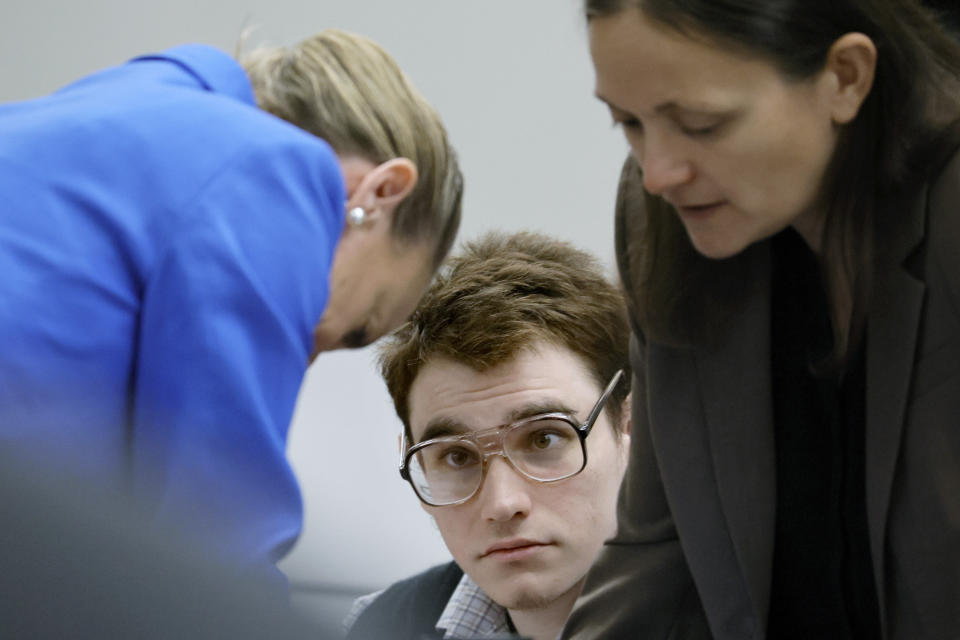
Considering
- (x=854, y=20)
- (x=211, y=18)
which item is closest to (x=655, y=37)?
(x=854, y=20)

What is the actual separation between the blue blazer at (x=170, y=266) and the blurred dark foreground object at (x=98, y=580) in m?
0.68

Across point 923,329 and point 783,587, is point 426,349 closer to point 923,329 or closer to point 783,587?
point 783,587

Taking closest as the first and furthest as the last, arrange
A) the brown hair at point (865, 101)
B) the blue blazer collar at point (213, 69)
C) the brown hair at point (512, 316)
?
the brown hair at point (865, 101) → the blue blazer collar at point (213, 69) → the brown hair at point (512, 316)

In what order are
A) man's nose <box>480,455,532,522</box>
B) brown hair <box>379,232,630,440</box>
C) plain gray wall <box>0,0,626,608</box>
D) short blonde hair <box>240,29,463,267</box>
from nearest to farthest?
short blonde hair <box>240,29,463,267</box> → man's nose <box>480,455,532,522</box> → brown hair <box>379,232,630,440</box> → plain gray wall <box>0,0,626,608</box>

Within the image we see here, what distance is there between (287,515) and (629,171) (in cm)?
50

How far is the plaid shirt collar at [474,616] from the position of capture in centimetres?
186

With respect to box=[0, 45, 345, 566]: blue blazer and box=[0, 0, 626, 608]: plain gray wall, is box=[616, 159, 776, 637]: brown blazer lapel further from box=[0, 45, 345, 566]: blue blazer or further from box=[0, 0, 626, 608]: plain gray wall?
box=[0, 0, 626, 608]: plain gray wall

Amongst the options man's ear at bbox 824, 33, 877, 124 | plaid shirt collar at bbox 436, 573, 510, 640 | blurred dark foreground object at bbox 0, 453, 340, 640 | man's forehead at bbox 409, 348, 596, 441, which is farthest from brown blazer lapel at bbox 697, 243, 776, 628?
blurred dark foreground object at bbox 0, 453, 340, 640

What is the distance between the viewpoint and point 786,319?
1.28 metres

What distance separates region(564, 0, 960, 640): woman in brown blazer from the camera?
1.01m

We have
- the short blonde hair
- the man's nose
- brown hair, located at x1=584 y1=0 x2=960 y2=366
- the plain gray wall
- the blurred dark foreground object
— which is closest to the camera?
the blurred dark foreground object

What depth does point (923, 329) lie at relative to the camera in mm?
1083

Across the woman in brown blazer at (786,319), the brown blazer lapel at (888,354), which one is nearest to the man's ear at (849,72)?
the woman in brown blazer at (786,319)

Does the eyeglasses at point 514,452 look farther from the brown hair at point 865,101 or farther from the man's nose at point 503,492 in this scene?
the brown hair at point 865,101
